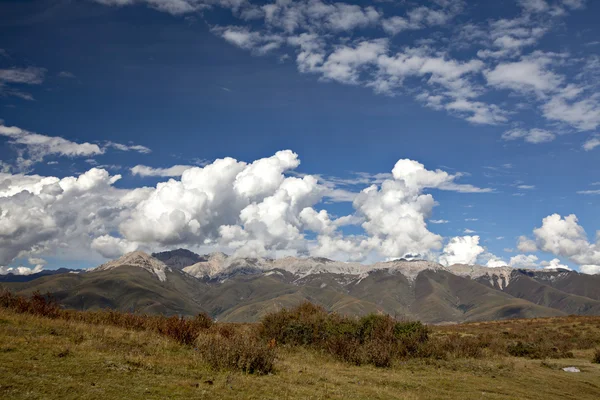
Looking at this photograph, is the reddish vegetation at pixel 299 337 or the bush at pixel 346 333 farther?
the bush at pixel 346 333

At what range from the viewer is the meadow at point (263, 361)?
13695mm

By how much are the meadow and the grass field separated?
0.21ft

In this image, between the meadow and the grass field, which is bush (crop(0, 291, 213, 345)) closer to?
the meadow

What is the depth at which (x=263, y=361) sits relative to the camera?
18.5m

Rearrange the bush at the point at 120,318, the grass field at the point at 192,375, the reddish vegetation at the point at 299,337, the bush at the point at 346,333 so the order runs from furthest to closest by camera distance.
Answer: the bush at the point at 346,333, the bush at the point at 120,318, the reddish vegetation at the point at 299,337, the grass field at the point at 192,375

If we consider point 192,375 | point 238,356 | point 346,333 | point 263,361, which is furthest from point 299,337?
point 192,375

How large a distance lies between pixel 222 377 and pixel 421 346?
17193 mm

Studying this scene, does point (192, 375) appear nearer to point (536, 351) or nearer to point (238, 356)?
point (238, 356)

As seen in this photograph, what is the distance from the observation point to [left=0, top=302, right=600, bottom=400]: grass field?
12820 millimetres

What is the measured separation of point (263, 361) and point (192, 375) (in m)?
3.66

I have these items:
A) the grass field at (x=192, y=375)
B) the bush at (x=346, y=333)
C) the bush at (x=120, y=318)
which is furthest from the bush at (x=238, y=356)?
the bush at (x=346, y=333)

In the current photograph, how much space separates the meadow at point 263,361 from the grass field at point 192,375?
0.21 feet

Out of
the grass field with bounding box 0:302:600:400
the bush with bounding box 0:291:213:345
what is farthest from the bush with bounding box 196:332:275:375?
the bush with bounding box 0:291:213:345

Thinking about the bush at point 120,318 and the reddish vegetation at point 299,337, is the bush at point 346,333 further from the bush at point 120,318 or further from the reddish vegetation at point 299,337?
the bush at point 120,318
